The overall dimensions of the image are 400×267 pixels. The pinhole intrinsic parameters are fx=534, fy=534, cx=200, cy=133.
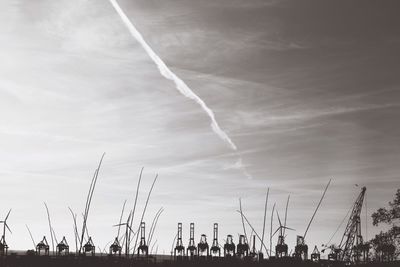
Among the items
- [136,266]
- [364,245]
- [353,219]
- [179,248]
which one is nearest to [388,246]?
[364,245]

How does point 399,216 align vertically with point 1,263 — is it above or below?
above

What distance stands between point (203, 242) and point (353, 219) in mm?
76837

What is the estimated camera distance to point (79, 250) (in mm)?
14023

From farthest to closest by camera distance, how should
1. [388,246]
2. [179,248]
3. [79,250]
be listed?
[179,248], [388,246], [79,250]

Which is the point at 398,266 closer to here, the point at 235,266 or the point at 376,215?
the point at 235,266

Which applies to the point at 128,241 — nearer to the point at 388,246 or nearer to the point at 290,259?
the point at 290,259

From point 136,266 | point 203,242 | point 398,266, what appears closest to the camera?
point 136,266

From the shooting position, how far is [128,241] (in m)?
16.1

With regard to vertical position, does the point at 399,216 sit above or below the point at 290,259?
above

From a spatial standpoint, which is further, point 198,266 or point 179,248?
point 179,248

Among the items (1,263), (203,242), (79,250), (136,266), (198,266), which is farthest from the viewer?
(203,242)

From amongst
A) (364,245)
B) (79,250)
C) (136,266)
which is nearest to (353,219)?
(364,245)

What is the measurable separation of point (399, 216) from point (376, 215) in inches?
98.7

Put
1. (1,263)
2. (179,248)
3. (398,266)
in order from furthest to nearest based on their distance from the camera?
(179,248)
(398,266)
(1,263)
